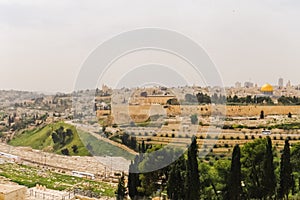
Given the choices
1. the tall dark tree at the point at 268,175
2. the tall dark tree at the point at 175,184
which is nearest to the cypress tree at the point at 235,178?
the tall dark tree at the point at 268,175

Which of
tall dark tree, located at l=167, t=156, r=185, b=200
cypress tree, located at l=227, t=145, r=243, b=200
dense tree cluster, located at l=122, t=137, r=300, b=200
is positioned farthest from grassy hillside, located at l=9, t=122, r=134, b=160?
cypress tree, located at l=227, t=145, r=243, b=200

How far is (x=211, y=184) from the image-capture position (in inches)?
381

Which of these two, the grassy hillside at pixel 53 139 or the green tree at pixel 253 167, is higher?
the green tree at pixel 253 167

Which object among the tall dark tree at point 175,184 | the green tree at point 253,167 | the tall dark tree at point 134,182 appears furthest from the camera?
the tall dark tree at point 134,182

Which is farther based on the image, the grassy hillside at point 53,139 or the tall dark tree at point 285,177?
the grassy hillside at point 53,139

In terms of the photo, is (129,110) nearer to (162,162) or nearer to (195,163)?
(162,162)

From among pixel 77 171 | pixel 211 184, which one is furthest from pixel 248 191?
pixel 77 171

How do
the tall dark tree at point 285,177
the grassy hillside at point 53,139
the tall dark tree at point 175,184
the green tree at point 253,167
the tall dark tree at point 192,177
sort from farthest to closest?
the grassy hillside at point 53,139
the green tree at point 253,167
the tall dark tree at point 285,177
the tall dark tree at point 175,184
the tall dark tree at point 192,177

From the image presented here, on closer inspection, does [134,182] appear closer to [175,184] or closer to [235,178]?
[175,184]

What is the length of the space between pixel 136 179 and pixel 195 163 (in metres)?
2.31

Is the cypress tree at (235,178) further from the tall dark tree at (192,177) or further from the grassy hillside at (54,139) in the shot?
the grassy hillside at (54,139)

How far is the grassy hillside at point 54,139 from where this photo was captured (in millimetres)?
30156

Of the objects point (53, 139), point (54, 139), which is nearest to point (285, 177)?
point (54, 139)

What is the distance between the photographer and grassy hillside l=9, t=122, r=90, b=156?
30156mm
